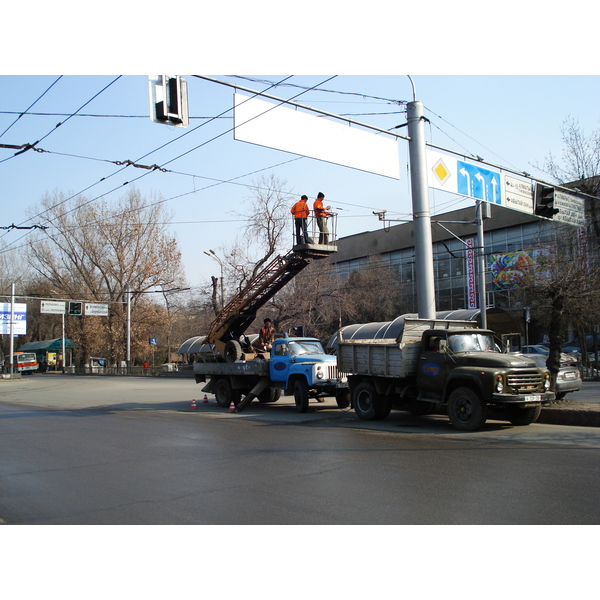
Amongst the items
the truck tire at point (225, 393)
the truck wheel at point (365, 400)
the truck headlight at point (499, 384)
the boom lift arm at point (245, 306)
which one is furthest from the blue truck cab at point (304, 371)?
the truck headlight at point (499, 384)

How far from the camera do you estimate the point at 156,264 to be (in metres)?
53.7

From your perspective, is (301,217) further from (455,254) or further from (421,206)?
(455,254)

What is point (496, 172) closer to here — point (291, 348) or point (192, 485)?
point (291, 348)

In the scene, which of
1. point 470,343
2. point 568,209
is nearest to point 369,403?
point 470,343

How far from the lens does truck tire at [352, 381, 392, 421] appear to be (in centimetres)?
1423

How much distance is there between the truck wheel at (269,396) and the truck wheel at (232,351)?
1626 mm

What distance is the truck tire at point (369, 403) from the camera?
46.7 feet

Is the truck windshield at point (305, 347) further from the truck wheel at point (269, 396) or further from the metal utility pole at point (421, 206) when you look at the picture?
the metal utility pole at point (421, 206)

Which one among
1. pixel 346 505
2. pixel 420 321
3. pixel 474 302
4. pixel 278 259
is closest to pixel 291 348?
pixel 278 259

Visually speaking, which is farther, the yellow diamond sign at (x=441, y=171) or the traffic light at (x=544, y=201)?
the traffic light at (x=544, y=201)

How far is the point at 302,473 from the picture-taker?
8164mm

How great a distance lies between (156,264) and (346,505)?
4961cm

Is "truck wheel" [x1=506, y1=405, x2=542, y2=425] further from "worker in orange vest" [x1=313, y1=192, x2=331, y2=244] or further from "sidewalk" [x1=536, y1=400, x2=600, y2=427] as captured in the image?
"worker in orange vest" [x1=313, y1=192, x2=331, y2=244]

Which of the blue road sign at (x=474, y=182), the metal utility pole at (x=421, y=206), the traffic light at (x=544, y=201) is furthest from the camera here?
the traffic light at (x=544, y=201)
